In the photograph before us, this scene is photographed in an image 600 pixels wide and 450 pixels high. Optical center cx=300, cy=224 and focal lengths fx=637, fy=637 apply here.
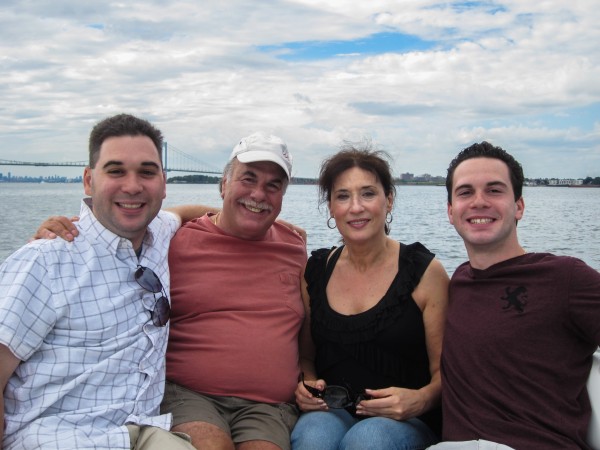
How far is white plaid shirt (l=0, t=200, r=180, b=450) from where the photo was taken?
250cm

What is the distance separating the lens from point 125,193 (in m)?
2.88

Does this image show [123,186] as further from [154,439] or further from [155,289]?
[154,439]

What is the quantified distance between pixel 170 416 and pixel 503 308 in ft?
5.09

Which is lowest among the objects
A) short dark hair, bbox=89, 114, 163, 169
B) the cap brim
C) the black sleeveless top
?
the black sleeveless top

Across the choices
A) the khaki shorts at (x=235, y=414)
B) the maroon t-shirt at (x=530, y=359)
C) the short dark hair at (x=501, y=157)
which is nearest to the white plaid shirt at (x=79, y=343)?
the khaki shorts at (x=235, y=414)

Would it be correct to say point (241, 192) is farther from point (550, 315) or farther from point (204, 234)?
point (550, 315)

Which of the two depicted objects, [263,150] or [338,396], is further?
[263,150]

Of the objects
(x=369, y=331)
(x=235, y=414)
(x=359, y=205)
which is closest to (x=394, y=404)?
(x=369, y=331)

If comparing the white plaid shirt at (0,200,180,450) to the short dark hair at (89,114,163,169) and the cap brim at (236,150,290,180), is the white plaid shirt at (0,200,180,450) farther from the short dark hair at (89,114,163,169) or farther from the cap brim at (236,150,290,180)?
the cap brim at (236,150,290,180)

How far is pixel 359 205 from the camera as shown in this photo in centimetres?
326

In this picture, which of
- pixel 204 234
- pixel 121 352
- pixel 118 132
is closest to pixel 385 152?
pixel 204 234

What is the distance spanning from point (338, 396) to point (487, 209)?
114cm

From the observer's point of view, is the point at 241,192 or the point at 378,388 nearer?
the point at 378,388

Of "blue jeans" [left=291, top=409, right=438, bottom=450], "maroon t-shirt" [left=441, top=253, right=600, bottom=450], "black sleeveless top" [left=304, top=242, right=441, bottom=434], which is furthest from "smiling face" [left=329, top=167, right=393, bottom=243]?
"blue jeans" [left=291, top=409, right=438, bottom=450]
